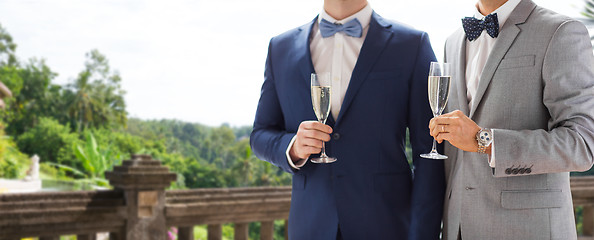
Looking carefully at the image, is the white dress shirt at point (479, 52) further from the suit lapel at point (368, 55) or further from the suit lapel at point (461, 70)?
the suit lapel at point (368, 55)

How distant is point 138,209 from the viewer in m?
3.10

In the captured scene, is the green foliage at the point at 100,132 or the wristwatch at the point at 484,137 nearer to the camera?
the wristwatch at the point at 484,137

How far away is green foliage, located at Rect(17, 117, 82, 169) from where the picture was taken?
35531 mm

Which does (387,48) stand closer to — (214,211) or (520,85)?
(520,85)

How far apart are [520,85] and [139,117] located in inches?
1834

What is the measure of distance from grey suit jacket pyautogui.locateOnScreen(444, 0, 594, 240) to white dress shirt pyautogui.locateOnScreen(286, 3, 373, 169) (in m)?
0.34

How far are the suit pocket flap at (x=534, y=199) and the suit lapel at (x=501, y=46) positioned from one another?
26 cm

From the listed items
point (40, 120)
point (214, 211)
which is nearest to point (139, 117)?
point (40, 120)

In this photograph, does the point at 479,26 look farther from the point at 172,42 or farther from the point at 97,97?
the point at 172,42

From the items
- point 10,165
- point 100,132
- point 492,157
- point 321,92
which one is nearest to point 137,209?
point 321,92

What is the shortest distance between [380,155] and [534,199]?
45 centimetres

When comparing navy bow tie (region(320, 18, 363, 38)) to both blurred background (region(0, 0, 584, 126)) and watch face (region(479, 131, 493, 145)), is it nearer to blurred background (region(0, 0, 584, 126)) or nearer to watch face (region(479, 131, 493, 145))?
watch face (region(479, 131, 493, 145))

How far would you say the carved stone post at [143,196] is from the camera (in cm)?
310

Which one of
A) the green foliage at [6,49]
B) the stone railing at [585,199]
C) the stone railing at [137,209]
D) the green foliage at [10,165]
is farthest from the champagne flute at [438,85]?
the green foliage at [6,49]
